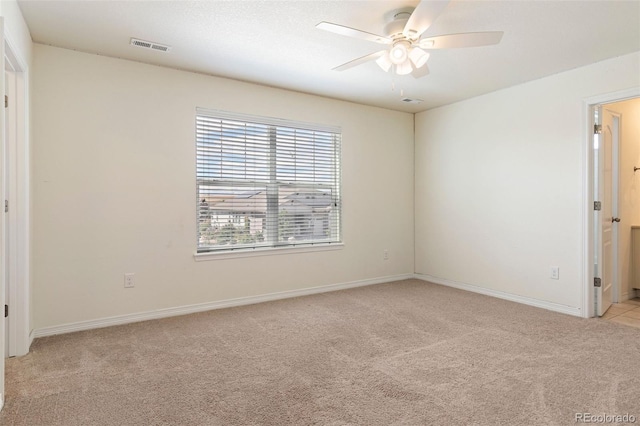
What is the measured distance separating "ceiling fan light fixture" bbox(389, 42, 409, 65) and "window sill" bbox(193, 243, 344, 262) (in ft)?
8.39

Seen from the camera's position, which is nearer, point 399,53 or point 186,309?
point 399,53

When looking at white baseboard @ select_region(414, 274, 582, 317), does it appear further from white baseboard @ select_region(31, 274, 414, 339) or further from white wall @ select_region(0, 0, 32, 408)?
white wall @ select_region(0, 0, 32, 408)

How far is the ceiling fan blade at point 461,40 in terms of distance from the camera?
2.29m

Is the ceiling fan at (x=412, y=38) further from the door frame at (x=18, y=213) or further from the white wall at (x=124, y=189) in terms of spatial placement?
the door frame at (x=18, y=213)

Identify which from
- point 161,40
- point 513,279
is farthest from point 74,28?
point 513,279

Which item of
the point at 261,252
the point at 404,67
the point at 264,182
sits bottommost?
the point at 261,252

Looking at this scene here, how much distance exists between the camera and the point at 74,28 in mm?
2898

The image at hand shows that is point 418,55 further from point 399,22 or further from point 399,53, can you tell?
point 399,22

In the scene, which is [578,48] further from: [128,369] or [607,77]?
[128,369]

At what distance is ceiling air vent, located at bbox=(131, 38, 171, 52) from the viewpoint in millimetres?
3119

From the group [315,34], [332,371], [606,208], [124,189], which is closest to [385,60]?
[315,34]

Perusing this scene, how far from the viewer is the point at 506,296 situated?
4.41 meters

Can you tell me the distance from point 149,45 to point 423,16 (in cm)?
231

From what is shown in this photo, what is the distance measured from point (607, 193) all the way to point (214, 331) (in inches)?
162
